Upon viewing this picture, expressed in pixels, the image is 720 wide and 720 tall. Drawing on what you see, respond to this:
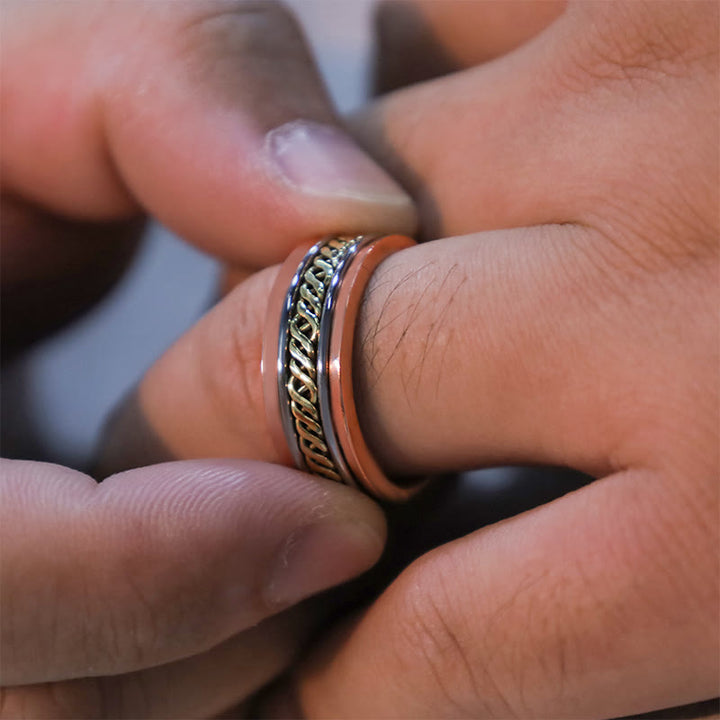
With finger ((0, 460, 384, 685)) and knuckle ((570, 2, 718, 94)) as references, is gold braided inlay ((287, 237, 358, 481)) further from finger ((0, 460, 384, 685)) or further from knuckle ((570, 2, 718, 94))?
knuckle ((570, 2, 718, 94))

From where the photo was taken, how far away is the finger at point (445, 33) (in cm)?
89

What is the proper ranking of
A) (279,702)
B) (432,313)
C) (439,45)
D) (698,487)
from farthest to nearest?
1. (439,45)
2. (279,702)
3. (432,313)
4. (698,487)

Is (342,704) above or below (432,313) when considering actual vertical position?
below

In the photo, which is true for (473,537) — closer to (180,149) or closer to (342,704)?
(342,704)

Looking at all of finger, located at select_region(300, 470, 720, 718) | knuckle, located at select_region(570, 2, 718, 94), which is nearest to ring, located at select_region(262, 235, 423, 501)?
finger, located at select_region(300, 470, 720, 718)

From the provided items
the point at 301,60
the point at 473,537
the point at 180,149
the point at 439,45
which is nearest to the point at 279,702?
the point at 473,537

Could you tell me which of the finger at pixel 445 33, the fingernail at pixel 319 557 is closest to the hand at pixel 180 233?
the fingernail at pixel 319 557

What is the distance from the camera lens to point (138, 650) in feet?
2.16

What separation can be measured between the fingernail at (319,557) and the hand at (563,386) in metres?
0.04

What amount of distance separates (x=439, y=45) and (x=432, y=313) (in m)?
0.44

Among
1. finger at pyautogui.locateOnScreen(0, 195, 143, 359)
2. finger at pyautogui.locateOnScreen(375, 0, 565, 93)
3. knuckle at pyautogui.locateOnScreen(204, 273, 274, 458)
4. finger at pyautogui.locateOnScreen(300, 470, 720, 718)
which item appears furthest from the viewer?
finger at pyautogui.locateOnScreen(0, 195, 143, 359)

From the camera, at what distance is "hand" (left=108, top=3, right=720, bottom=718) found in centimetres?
61

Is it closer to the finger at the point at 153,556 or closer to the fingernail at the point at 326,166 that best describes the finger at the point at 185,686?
the finger at the point at 153,556

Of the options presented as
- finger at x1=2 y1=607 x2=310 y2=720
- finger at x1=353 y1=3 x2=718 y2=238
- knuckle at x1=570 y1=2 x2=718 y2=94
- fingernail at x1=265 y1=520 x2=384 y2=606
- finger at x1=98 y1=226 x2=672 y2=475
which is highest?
knuckle at x1=570 y1=2 x2=718 y2=94
